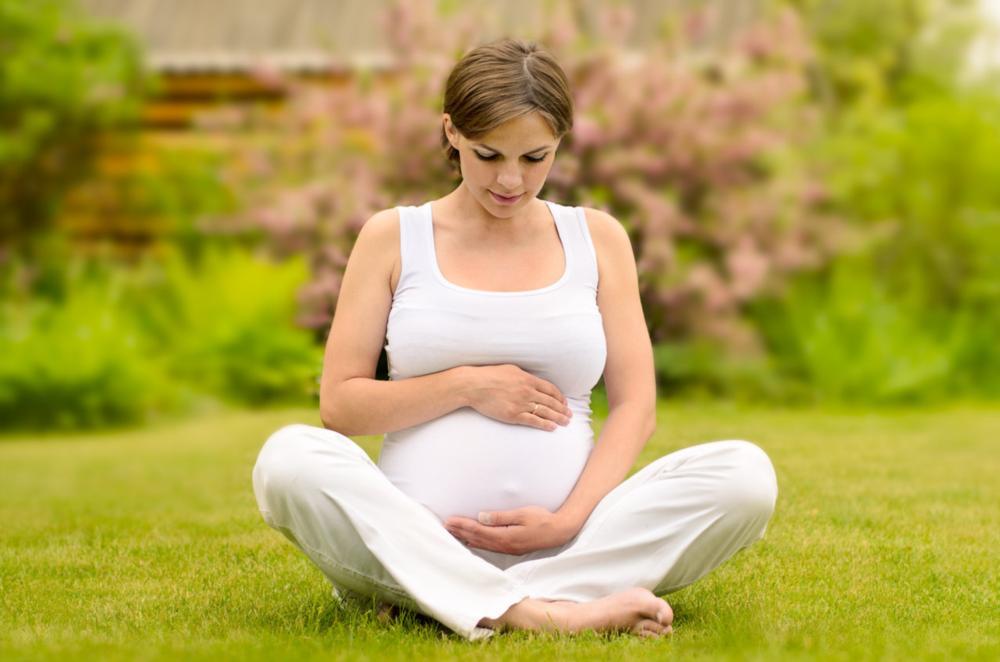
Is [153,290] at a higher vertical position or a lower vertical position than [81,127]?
lower

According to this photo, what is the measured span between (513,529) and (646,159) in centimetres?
627

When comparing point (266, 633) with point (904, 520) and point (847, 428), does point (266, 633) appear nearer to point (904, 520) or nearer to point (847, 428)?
point (904, 520)

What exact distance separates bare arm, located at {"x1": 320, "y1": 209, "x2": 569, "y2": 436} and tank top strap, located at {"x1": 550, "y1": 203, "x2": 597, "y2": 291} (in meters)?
0.28

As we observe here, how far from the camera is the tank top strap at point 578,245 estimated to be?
3117 millimetres

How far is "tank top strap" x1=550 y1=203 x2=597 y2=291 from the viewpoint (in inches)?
123

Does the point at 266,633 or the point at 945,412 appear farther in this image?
the point at 945,412

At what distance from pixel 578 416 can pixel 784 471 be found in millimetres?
2490

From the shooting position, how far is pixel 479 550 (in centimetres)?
302

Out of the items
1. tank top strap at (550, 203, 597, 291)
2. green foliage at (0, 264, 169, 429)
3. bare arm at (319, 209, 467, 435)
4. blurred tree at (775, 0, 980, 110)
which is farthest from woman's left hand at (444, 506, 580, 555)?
blurred tree at (775, 0, 980, 110)

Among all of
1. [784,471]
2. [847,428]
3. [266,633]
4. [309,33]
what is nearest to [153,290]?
[309,33]

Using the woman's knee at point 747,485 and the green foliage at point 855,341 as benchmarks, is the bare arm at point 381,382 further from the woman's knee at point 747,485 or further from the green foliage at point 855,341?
the green foliage at point 855,341

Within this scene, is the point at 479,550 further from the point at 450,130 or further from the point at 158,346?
the point at 158,346

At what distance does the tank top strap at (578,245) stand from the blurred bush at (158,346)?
4.89m

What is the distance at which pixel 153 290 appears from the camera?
986cm
